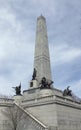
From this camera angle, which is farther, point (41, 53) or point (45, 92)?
point (41, 53)

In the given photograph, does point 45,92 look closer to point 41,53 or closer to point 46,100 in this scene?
point 46,100

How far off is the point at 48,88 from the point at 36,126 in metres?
9.44

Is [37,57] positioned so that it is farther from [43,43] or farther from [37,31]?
[37,31]

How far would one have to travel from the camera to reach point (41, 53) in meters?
42.0

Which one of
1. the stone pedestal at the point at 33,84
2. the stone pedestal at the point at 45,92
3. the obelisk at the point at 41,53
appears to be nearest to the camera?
the stone pedestal at the point at 45,92

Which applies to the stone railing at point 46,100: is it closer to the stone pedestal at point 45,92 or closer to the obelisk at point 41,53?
the stone pedestal at point 45,92

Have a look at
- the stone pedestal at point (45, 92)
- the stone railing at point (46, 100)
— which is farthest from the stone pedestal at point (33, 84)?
the stone railing at point (46, 100)

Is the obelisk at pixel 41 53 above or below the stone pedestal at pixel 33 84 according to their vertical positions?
Answer: above

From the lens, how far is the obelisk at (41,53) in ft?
134

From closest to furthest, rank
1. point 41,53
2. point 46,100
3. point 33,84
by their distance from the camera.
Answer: point 46,100 < point 33,84 < point 41,53

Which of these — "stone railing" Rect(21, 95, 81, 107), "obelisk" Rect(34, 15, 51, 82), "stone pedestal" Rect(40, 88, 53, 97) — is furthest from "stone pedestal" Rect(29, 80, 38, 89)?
"stone railing" Rect(21, 95, 81, 107)

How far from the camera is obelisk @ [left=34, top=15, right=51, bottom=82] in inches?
1610

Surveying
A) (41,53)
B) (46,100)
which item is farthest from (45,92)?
(41,53)

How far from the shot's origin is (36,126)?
85.1 feet
